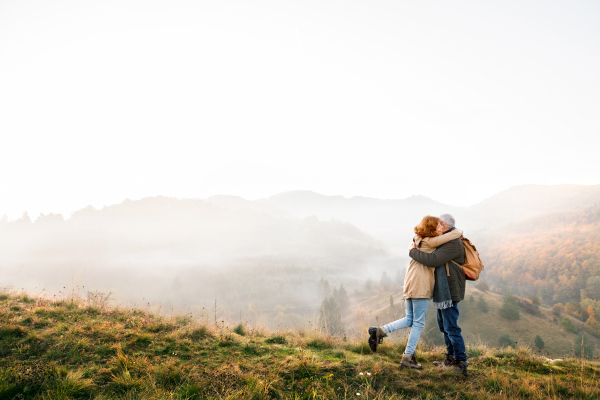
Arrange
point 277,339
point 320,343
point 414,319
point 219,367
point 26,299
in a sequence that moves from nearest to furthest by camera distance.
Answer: point 219,367, point 414,319, point 320,343, point 277,339, point 26,299

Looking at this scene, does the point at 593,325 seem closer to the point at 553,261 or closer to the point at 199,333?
the point at 553,261

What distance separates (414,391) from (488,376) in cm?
→ 157

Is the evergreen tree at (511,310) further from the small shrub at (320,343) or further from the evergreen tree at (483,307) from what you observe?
the small shrub at (320,343)

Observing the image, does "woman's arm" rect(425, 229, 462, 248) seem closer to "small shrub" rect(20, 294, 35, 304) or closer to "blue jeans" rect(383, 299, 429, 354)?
"blue jeans" rect(383, 299, 429, 354)

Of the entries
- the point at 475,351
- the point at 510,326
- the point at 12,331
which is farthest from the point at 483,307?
the point at 12,331

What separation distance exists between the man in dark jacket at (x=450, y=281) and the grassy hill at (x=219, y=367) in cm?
42

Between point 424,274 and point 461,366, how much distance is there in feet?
5.62

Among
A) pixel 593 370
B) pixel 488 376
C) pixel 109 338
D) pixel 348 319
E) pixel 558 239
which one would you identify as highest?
pixel 109 338

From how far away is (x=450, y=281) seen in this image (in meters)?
5.08

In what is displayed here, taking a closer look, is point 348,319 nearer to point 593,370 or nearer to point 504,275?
point 504,275

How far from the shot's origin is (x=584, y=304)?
101 metres

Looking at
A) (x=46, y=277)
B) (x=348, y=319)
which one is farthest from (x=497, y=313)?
(x=46, y=277)

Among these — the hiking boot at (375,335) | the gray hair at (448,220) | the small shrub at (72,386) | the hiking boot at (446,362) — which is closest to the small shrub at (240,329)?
the hiking boot at (375,335)

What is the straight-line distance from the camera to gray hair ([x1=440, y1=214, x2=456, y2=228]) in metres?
5.25
